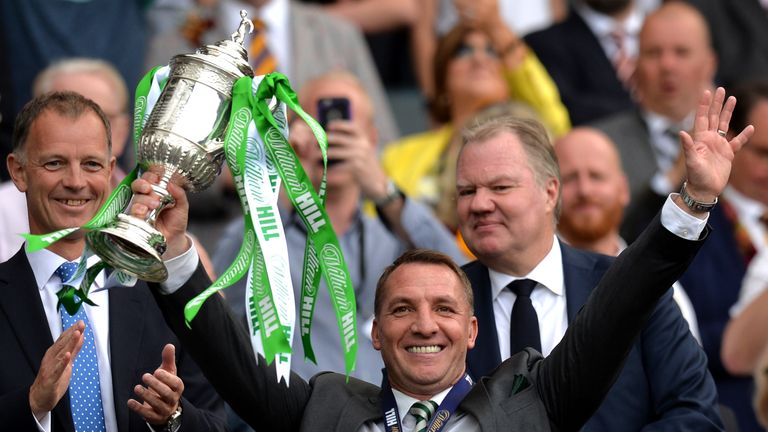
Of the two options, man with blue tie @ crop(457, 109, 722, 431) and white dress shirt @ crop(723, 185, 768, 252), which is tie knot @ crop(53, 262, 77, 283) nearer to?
man with blue tie @ crop(457, 109, 722, 431)

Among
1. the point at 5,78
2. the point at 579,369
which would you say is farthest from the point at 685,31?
the point at 579,369

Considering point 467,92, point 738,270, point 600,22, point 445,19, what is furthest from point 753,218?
point 445,19

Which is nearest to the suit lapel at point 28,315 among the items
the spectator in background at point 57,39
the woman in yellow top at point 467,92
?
the woman in yellow top at point 467,92

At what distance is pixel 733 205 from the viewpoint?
7824mm

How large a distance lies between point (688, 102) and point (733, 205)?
94 centimetres

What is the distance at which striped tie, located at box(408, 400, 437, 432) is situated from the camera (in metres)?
4.65

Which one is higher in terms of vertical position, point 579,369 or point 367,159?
point 367,159

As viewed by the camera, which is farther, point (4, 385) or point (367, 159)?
point (367, 159)

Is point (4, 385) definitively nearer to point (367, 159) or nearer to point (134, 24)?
point (367, 159)

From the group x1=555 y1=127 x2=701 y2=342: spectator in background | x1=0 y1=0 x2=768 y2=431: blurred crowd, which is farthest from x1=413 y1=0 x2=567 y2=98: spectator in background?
x1=555 y1=127 x2=701 y2=342: spectator in background

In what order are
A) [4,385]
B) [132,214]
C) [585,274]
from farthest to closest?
[585,274]
[4,385]
[132,214]

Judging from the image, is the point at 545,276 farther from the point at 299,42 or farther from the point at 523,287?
the point at 299,42

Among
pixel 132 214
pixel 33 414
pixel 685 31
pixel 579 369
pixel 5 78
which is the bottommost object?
pixel 579 369

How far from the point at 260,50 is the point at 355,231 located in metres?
2.28
